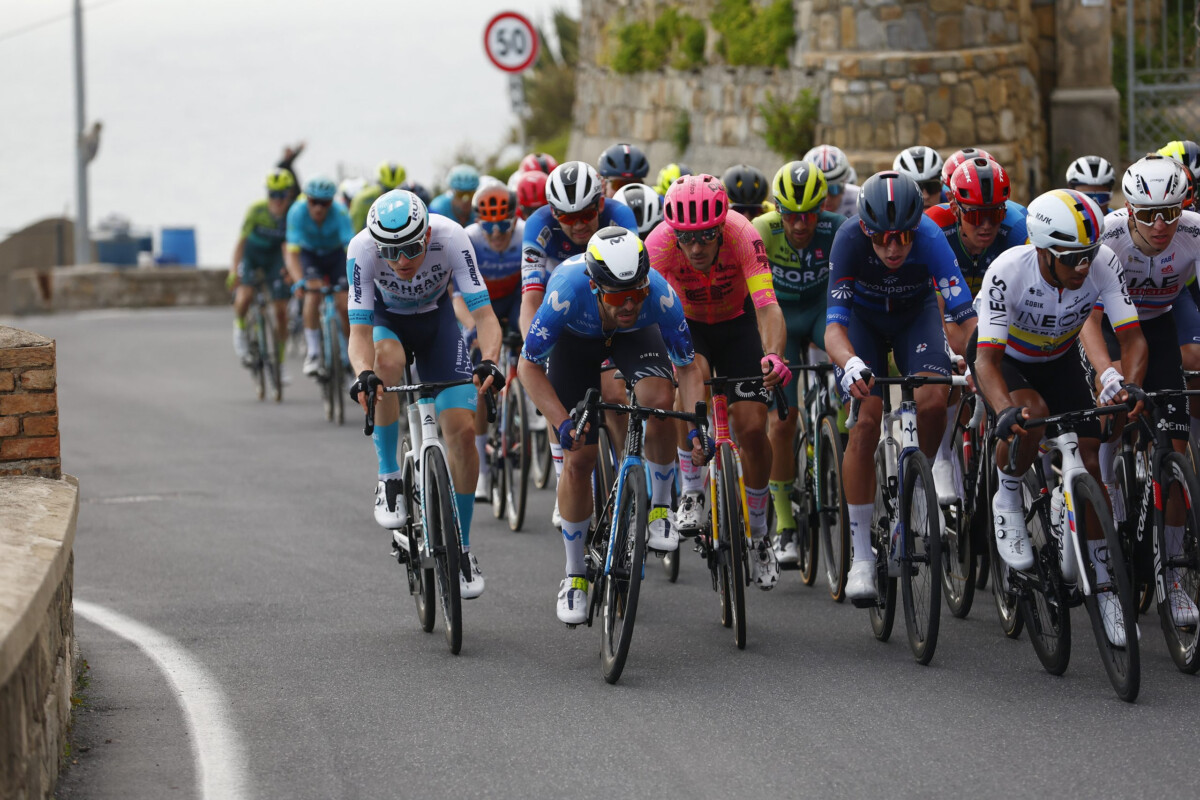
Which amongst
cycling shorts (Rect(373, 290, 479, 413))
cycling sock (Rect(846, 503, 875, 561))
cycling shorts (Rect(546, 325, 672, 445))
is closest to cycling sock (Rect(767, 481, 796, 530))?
cycling sock (Rect(846, 503, 875, 561))

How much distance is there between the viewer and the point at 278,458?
1373 cm

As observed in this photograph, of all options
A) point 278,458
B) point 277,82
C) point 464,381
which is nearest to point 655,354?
point 464,381

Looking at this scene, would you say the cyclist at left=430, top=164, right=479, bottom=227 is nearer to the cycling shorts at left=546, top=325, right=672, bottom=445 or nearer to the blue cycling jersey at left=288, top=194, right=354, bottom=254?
the blue cycling jersey at left=288, top=194, right=354, bottom=254

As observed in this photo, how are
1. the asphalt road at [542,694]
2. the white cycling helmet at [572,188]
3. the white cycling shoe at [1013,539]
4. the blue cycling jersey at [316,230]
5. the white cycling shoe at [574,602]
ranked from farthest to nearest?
the blue cycling jersey at [316,230]
the white cycling helmet at [572,188]
the white cycling shoe at [574,602]
the white cycling shoe at [1013,539]
the asphalt road at [542,694]

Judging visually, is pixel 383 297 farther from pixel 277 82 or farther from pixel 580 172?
pixel 277 82

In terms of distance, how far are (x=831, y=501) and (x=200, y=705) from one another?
135 inches

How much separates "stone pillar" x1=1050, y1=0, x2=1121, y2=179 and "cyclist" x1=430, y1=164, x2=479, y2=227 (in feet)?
23.4

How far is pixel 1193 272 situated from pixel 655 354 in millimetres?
2625

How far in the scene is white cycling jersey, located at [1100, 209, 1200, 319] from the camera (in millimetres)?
7582

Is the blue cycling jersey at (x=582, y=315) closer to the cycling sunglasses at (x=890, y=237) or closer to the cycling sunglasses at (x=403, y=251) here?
the cycling sunglasses at (x=403, y=251)

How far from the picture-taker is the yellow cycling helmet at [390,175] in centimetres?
1627

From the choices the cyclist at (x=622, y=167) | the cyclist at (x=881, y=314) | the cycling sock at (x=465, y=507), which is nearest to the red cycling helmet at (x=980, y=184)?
the cyclist at (x=881, y=314)

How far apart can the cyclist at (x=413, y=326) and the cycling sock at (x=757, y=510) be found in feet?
4.58

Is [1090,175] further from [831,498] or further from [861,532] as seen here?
[861,532]
